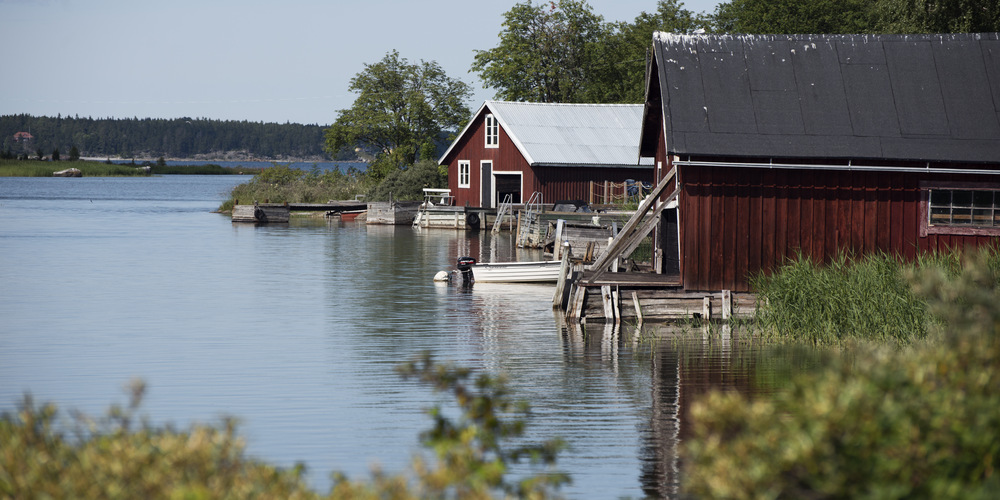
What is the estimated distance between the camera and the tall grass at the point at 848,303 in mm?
15750

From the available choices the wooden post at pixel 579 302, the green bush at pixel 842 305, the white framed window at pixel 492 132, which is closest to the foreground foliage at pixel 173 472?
the green bush at pixel 842 305

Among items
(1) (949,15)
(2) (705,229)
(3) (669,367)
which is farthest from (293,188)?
(3) (669,367)

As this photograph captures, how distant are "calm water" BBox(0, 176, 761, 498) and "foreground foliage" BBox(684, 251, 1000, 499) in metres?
4.48

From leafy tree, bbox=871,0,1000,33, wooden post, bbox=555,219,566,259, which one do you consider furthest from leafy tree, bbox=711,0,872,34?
wooden post, bbox=555,219,566,259

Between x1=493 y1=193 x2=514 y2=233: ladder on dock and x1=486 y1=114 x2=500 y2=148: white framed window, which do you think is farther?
x1=486 y1=114 x2=500 y2=148: white framed window

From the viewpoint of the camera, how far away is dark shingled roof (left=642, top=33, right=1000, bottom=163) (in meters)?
18.8

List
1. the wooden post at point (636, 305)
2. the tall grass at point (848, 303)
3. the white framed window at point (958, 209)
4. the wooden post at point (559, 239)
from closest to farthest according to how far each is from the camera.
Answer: the tall grass at point (848, 303) < the white framed window at point (958, 209) < the wooden post at point (636, 305) < the wooden post at point (559, 239)

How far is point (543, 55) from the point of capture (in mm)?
74562

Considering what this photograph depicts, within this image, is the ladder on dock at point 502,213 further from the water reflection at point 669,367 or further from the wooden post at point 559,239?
the water reflection at point 669,367

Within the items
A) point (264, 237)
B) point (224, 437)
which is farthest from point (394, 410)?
point (264, 237)

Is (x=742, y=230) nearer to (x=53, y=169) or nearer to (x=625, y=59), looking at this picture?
(x=625, y=59)

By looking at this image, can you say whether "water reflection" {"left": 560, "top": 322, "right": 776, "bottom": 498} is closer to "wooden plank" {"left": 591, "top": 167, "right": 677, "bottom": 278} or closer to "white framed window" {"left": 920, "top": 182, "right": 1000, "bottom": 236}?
"wooden plank" {"left": 591, "top": 167, "right": 677, "bottom": 278}

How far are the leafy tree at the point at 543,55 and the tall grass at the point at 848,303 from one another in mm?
56324

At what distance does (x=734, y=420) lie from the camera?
195 inches
